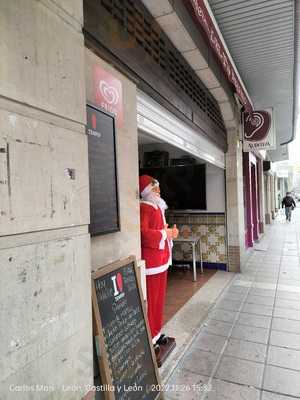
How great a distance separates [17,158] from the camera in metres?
1.00

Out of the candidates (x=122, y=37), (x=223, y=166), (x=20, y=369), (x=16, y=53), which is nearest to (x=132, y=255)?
(x=20, y=369)

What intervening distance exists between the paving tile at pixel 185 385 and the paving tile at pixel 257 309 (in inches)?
64.2

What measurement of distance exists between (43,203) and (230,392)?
2.15m

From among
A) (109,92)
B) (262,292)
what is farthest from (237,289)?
(109,92)

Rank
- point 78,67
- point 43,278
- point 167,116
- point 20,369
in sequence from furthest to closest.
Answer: point 167,116, point 78,67, point 43,278, point 20,369

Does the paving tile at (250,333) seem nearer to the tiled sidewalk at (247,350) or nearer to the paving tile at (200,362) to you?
the tiled sidewalk at (247,350)

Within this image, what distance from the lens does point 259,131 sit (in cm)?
595

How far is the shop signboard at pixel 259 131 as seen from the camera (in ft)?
18.7

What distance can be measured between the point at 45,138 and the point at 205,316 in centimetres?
322

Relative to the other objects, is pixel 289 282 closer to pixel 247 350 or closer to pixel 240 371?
pixel 247 350

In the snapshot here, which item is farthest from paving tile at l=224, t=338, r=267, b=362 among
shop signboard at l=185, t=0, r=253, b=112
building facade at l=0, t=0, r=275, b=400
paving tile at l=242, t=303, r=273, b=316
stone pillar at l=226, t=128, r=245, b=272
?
shop signboard at l=185, t=0, r=253, b=112

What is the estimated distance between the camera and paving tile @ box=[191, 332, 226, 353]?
2.89 meters

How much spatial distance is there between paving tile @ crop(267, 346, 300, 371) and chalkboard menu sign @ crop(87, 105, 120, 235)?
→ 2041 millimetres

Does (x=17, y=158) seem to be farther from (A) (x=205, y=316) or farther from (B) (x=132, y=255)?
(A) (x=205, y=316)
